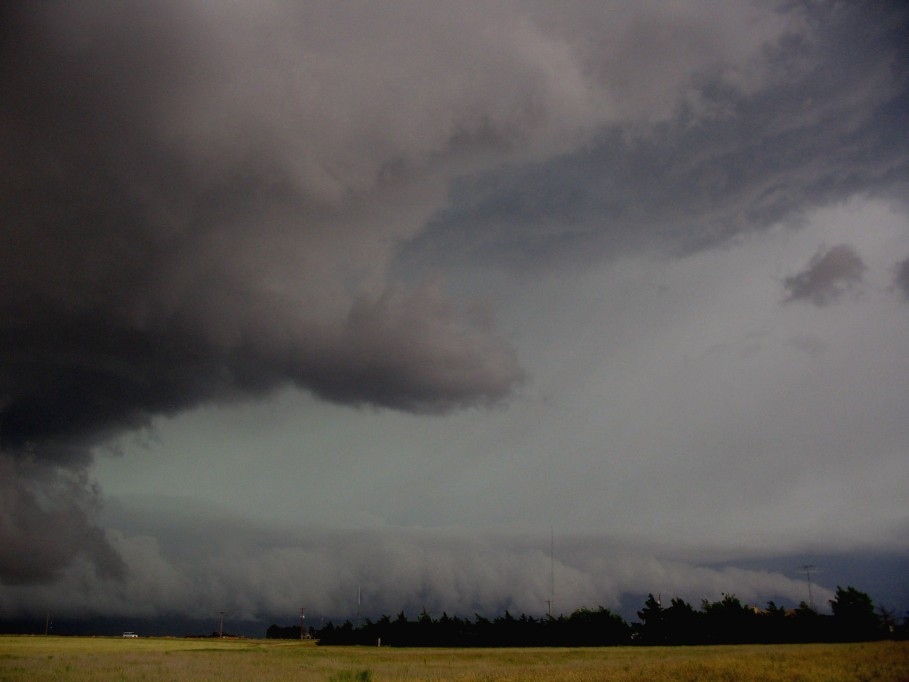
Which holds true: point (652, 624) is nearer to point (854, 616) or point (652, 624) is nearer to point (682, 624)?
point (682, 624)

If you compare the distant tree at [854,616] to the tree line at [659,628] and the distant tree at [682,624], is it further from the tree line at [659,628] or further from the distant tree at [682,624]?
the distant tree at [682,624]

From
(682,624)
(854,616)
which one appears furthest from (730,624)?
(854,616)

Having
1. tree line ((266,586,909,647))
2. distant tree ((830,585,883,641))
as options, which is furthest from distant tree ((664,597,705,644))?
distant tree ((830,585,883,641))

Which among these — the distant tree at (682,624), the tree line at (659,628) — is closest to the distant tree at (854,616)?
the tree line at (659,628)

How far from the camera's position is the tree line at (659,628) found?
100 meters

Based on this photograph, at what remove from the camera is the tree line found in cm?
10012

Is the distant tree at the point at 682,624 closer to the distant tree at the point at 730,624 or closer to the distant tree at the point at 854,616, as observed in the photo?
the distant tree at the point at 730,624

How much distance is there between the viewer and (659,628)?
114375 millimetres

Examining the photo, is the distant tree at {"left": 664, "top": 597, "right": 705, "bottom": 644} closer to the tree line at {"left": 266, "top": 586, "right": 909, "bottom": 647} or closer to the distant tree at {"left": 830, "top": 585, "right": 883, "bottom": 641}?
the tree line at {"left": 266, "top": 586, "right": 909, "bottom": 647}

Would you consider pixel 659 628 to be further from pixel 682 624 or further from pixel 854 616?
pixel 854 616

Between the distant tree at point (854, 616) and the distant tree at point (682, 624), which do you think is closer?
the distant tree at point (854, 616)

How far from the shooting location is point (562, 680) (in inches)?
1640

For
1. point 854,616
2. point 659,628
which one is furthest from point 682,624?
point 854,616

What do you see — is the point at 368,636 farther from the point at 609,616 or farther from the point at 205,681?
the point at 205,681
